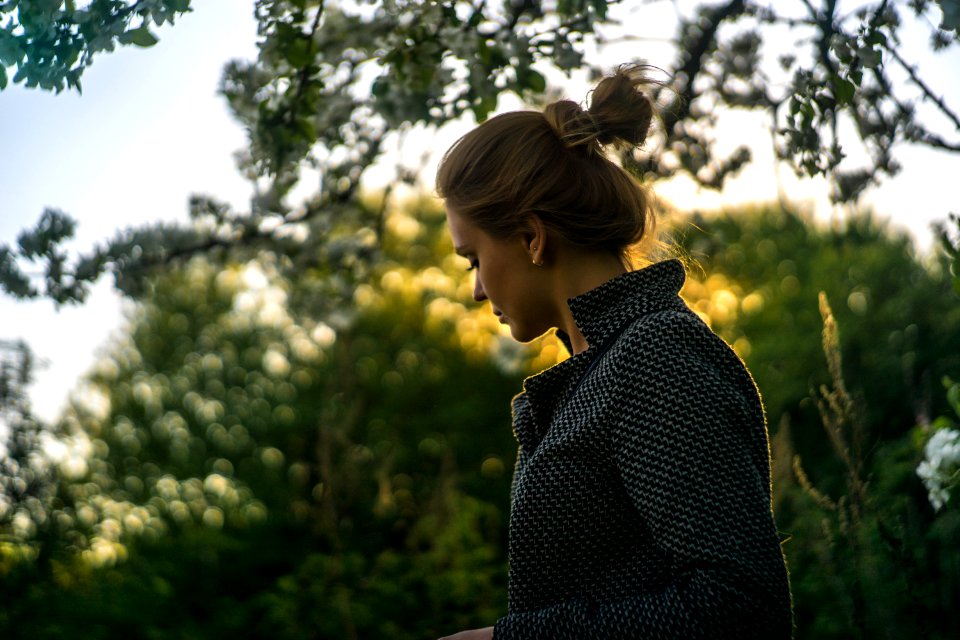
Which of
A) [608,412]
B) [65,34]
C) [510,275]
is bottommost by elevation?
[608,412]

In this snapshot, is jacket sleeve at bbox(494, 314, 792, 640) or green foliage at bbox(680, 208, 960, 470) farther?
green foliage at bbox(680, 208, 960, 470)

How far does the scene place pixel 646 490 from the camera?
1.40m

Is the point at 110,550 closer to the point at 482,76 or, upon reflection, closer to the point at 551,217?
the point at 482,76

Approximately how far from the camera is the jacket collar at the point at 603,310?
1.62m

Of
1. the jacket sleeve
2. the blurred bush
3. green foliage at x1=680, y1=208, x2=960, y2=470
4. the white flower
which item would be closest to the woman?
the jacket sleeve

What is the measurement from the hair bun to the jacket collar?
0.26 m

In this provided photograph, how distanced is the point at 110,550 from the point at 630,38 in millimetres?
6803

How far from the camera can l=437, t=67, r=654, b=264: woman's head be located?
5.66 feet

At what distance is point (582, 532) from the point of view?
1.55 meters

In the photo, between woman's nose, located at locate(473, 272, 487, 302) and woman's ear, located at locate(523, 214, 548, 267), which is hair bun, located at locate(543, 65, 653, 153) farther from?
woman's nose, located at locate(473, 272, 487, 302)

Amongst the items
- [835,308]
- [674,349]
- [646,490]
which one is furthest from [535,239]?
[835,308]

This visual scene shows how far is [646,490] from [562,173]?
0.59m

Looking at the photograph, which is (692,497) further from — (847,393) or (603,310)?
(847,393)

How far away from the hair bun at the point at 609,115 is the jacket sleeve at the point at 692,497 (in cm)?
42
